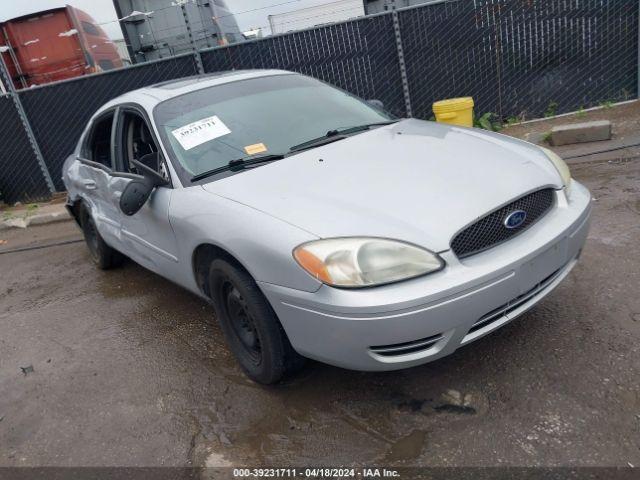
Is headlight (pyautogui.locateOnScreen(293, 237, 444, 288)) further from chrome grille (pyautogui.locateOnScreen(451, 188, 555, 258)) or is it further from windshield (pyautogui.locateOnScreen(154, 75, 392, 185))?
windshield (pyautogui.locateOnScreen(154, 75, 392, 185))

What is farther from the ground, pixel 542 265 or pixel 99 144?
pixel 99 144

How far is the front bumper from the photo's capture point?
7.00 ft

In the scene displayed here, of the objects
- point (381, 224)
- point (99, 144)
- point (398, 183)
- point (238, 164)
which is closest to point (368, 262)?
point (381, 224)

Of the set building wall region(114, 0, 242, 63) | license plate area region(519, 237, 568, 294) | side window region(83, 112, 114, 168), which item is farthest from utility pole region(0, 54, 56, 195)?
license plate area region(519, 237, 568, 294)

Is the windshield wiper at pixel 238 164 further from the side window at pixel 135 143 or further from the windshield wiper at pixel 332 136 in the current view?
the side window at pixel 135 143

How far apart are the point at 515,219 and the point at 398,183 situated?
0.55 metres

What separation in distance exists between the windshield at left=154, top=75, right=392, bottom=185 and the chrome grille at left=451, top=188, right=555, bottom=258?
1279mm

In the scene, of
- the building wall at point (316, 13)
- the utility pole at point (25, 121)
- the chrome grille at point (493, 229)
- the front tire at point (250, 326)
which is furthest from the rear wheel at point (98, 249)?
the building wall at point (316, 13)

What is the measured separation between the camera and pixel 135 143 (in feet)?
12.5

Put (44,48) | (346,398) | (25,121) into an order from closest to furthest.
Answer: (346,398) < (25,121) < (44,48)

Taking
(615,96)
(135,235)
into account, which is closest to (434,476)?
(135,235)

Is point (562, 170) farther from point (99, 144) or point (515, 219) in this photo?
point (99, 144)

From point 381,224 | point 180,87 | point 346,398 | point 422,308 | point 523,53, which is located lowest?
point 346,398

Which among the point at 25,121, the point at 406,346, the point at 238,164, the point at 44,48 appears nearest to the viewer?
the point at 406,346
